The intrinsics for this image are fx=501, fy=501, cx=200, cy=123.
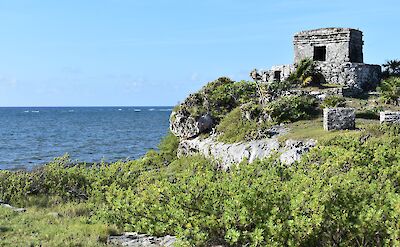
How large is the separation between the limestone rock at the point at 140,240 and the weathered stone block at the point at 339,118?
1145 cm

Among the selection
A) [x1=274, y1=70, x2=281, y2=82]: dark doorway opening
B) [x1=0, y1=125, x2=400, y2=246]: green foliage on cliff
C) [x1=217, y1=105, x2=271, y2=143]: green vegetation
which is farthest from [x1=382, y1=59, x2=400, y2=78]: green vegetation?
[x1=0, y1=125, x2=400, y2=246]: green foliage on cliff

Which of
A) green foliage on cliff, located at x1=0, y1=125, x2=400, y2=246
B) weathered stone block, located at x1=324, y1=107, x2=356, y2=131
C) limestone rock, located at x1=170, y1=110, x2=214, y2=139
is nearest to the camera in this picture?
green foliage on cliff, located at x1=0, y1=125, x2=400, y2=246

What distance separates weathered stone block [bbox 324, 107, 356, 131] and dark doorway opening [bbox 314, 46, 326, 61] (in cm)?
1445

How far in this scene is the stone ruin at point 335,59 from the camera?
34219 mm

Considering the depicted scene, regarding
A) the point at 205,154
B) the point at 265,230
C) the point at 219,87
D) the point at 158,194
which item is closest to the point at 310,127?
the point at 205,154

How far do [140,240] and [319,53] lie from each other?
26144 mm

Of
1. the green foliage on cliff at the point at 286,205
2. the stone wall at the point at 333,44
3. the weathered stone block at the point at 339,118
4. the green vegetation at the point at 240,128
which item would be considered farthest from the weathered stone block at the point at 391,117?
the stone wall at the point at 333,44

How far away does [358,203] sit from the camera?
1109cm

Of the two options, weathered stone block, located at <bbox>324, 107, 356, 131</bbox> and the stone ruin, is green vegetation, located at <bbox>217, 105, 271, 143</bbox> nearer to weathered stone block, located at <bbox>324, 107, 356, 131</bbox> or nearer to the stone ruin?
weathered stone block, located at <bbox>324, 107, 356, 131</bbox>

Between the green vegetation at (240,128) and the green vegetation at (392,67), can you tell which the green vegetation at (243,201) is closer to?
the green vegetation at (240,128)

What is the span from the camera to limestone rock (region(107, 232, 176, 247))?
14578 mm

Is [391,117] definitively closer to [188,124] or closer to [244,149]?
[244,149]

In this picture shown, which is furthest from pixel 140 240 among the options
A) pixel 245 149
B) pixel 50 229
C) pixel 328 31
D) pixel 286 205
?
pixel 328 31

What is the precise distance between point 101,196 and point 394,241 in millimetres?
13650
